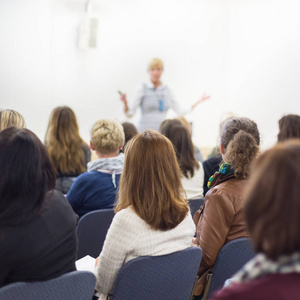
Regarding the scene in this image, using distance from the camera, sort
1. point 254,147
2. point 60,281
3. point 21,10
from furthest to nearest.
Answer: point 21,10 < point 254,147 < point 60,281

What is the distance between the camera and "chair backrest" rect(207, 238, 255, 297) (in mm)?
2104

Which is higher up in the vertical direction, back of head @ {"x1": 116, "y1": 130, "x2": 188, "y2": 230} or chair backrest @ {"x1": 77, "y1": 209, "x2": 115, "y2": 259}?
back of head @ {"x1": 116, "y1": 130, "x2": 188, "y2": 230}

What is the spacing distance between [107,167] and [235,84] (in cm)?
495

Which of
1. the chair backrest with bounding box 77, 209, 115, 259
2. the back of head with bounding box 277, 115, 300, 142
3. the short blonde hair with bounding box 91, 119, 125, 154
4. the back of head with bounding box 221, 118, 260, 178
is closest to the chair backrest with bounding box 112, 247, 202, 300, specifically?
the back of head with bounding box 221, 118, 260, 178

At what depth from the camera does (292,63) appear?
6285mm

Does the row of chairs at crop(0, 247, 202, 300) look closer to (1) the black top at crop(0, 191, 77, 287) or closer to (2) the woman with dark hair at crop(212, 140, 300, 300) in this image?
(1) the black top at crop(0, 191, 77, 287)

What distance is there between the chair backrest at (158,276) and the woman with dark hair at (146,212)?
55 millimetres

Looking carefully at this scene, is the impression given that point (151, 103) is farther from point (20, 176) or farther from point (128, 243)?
point (20, 176)

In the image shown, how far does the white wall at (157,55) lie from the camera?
5906mm

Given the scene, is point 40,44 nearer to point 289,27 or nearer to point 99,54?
point 99,54

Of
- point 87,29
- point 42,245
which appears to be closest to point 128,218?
point 42,245

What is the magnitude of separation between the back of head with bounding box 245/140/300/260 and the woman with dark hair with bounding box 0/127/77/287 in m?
0.85

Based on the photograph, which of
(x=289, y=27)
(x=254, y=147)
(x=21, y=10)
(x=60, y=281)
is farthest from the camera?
(x=289, y=27)

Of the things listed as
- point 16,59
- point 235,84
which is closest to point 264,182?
point 16,59
